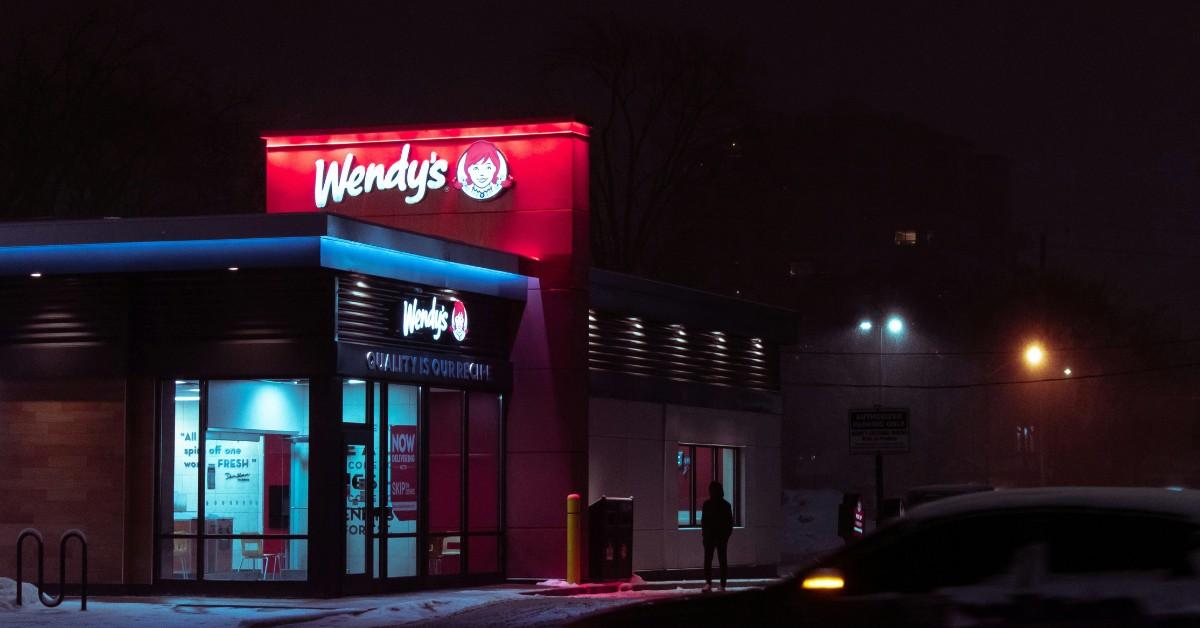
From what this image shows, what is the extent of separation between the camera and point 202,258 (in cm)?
2334

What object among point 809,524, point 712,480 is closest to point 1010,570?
point 712,480

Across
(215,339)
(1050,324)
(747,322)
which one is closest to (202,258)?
(215,339)

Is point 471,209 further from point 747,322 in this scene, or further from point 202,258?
point 747,322

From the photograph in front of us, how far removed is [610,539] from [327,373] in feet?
22.6

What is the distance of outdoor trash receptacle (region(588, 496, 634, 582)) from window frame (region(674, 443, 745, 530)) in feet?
12.0

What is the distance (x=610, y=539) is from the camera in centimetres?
2800

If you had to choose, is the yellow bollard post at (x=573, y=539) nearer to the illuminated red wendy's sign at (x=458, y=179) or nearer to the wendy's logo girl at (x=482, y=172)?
the illuminated red wendy's sign at (x=458, y=179)

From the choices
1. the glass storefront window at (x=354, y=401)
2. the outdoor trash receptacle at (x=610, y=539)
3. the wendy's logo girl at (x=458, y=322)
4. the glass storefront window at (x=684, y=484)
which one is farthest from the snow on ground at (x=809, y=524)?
the glass storefront window at (x=354, y=401)

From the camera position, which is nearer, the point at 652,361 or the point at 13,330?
the point at 13,330

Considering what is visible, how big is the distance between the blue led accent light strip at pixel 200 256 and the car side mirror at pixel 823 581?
50.7ft

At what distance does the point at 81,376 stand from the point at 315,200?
20.6ft

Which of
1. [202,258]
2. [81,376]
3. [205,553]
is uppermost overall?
[202,258]

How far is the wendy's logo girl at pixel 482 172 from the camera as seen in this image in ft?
91.9

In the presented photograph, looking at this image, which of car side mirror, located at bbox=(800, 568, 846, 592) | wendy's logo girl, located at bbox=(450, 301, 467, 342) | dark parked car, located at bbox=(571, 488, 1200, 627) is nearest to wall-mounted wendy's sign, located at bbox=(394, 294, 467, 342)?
wendy's logo girl, located at bbox=(450, 301, 467, 342)
